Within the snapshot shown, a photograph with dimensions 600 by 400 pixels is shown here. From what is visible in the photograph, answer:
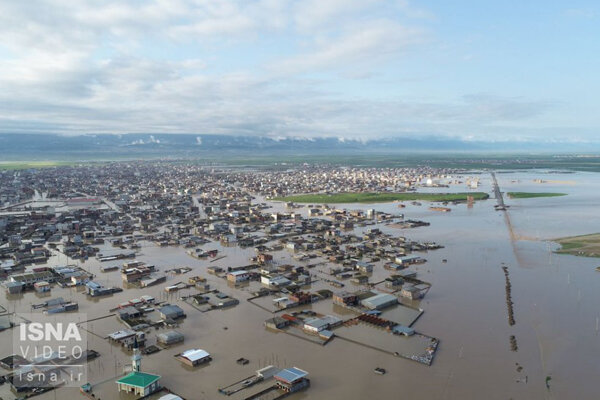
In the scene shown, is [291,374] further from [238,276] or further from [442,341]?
[238,276]

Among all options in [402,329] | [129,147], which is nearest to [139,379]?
[402,329]

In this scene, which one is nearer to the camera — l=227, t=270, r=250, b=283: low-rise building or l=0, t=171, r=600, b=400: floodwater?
l=0, t=171, r=600, b=400: floodwater

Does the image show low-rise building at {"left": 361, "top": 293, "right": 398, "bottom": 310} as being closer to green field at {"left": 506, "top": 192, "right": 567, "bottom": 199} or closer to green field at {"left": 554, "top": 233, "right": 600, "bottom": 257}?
green field at {"left": 554, "top": 233, "right": 600, "bottom": 257}

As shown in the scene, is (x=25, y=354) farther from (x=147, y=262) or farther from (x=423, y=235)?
(x=423, y=235)

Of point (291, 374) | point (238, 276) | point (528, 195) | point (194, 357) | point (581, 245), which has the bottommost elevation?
point (194, 357)

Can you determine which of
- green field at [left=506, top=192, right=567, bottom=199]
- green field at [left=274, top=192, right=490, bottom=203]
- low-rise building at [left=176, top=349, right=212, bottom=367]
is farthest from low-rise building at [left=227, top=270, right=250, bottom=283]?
green field at [left=506, top=192, right=567, bottom=199]

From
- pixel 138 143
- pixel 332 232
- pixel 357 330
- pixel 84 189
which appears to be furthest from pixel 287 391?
pixel 138 143
